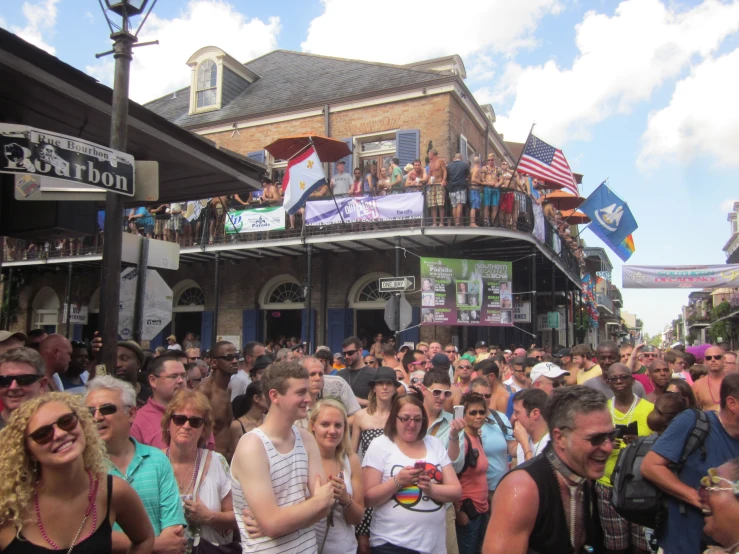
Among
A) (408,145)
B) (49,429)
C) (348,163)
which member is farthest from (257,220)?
(49,429)

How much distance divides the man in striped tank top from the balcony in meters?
10.2

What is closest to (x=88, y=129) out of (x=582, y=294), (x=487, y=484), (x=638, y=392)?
Result: (x=487, y=484)

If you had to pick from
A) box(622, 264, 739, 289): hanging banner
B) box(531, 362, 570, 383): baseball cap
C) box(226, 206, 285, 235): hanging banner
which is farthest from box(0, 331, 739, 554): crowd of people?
Answer: box(622, 264, 739, 289): hanging banner

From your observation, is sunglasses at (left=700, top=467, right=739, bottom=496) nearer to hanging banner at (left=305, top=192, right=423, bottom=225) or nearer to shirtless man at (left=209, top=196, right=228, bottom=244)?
hanging banner at (left=305, top=192, right=423, bottom=225)

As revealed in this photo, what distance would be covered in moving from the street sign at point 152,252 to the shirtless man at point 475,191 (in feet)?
28.1

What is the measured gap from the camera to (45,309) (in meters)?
20.1

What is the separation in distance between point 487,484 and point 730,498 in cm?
253

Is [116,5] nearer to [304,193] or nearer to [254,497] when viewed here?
[254,497]

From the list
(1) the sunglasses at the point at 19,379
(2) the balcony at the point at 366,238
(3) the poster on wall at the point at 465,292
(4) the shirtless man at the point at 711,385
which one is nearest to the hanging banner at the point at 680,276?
(2) the balcony at the point at 366,238

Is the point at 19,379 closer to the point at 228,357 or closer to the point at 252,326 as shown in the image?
the point at 228,357

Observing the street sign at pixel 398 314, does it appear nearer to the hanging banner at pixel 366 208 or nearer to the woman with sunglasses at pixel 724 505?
the hanging banner at pixel 366 208

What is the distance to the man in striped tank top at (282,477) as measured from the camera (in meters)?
2.64

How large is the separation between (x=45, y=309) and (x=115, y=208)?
18.7 m

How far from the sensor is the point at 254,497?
104 inches
